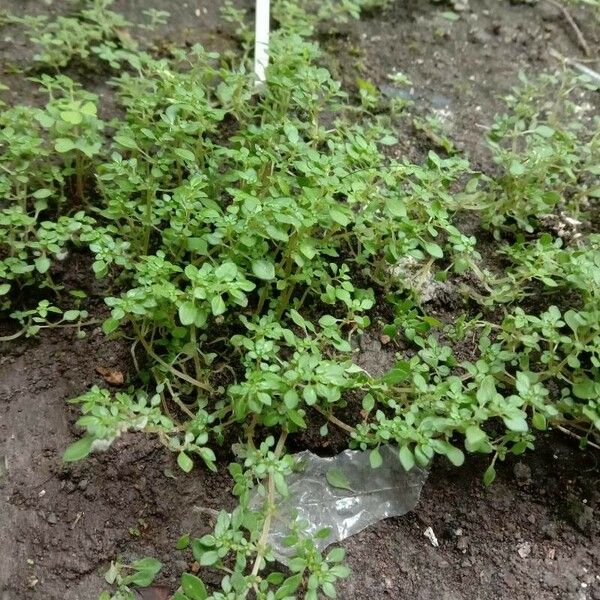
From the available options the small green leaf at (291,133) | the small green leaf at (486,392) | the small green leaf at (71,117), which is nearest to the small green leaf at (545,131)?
the small green leaf at (291,133)

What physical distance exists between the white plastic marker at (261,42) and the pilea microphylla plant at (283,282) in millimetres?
59

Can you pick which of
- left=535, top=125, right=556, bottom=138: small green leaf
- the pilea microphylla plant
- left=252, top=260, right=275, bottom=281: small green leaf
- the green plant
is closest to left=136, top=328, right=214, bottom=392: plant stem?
the pilea microphylla plant

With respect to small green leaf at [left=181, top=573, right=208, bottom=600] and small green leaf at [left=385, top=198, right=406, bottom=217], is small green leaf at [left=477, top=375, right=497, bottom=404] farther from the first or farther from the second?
small green leaf at [left=181, top=573, right=208, bottom=600]

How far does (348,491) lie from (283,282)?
0.59 meters

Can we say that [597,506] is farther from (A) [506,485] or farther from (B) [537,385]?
(B) [537,385]

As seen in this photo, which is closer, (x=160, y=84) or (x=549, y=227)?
(x=160, y=84)

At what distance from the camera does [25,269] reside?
1.79m

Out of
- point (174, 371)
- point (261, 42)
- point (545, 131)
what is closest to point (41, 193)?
point (174, 371)

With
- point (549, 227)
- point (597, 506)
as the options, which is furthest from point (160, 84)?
point (597, 506)

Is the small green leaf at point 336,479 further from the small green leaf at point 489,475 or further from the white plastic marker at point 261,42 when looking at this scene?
the white plastic marker at point 261,42

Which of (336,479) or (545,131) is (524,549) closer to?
(336,479)

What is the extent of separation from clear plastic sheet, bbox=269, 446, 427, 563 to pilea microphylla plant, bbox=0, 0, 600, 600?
5 centimetres

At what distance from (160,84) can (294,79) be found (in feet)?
1.40

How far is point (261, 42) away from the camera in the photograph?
225 cm
